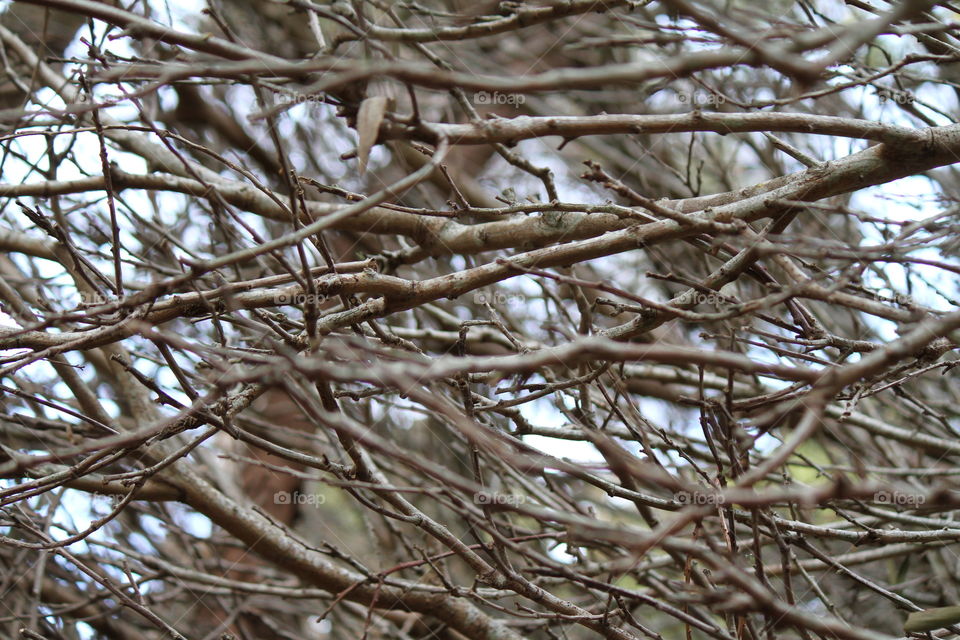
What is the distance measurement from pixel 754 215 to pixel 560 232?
63cm

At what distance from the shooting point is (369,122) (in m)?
1.39

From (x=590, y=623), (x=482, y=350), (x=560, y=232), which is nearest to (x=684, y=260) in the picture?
(x=482, y=350)

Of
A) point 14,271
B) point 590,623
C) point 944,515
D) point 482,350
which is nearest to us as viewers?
point 590,623

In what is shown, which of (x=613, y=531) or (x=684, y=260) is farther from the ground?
(x=684, y=260)

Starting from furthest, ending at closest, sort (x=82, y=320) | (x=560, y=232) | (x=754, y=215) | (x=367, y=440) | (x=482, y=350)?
(x=482, y=350) → (x=560, y=232) → (x=754, y=215) → (x=82, y=320) → (x=367, y=440)

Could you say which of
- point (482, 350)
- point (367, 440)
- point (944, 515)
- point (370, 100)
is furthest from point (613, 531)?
point (482, 350)

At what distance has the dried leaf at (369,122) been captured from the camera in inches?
54.4

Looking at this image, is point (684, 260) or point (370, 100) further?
point (684, 260)

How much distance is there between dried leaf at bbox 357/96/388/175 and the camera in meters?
1.38

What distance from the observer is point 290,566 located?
3.06m

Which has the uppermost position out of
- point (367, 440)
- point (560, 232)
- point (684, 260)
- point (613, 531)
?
point (684, 260)

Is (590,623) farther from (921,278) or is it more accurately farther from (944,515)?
(921,278)

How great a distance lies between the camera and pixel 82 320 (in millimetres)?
1753

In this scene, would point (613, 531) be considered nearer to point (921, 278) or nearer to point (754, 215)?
point (754, 215)
